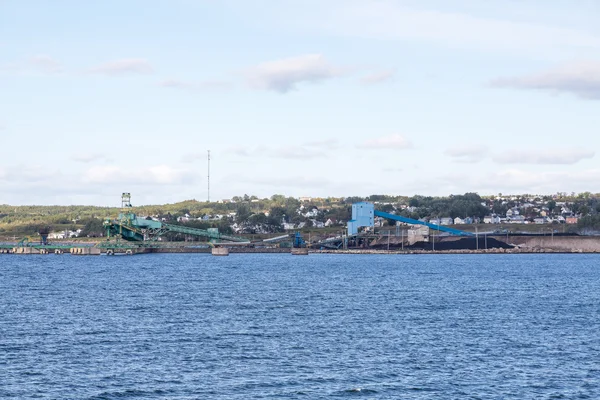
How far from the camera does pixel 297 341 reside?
171 feet

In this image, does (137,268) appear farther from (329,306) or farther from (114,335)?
(114,335)

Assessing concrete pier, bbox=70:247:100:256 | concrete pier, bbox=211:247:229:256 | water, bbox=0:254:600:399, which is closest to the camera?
water, bbox=0:254:600:399

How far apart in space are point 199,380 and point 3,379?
930 cm

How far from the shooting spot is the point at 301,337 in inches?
2117

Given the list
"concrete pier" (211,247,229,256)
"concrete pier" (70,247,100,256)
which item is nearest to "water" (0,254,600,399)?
"concrete pier" (211,247,229,256)

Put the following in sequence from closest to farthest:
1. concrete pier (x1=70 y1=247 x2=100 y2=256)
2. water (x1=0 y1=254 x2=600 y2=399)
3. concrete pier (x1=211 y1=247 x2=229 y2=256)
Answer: water (x1=0 y1=254 x2=600 y2=399) → concrete pier (x1=70 y1=247 x2=100 y2=256) → concrete pier (x1=211 y1=247 x2=229 y2=256)

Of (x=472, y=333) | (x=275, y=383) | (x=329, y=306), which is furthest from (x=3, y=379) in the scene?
(x=329, y=306)

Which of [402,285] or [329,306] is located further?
[402,285]

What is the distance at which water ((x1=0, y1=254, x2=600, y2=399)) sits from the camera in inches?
1547

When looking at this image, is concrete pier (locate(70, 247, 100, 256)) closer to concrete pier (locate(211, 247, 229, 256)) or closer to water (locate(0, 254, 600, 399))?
concrete pier (locate(211, 247, 229, 256))

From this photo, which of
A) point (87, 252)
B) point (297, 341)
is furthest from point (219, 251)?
point (297, 341)

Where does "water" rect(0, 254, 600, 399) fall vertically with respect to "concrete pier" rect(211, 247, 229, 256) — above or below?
below

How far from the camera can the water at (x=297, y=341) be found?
39.3 metres

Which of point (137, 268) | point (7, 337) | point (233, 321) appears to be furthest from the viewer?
point (137, 268)
